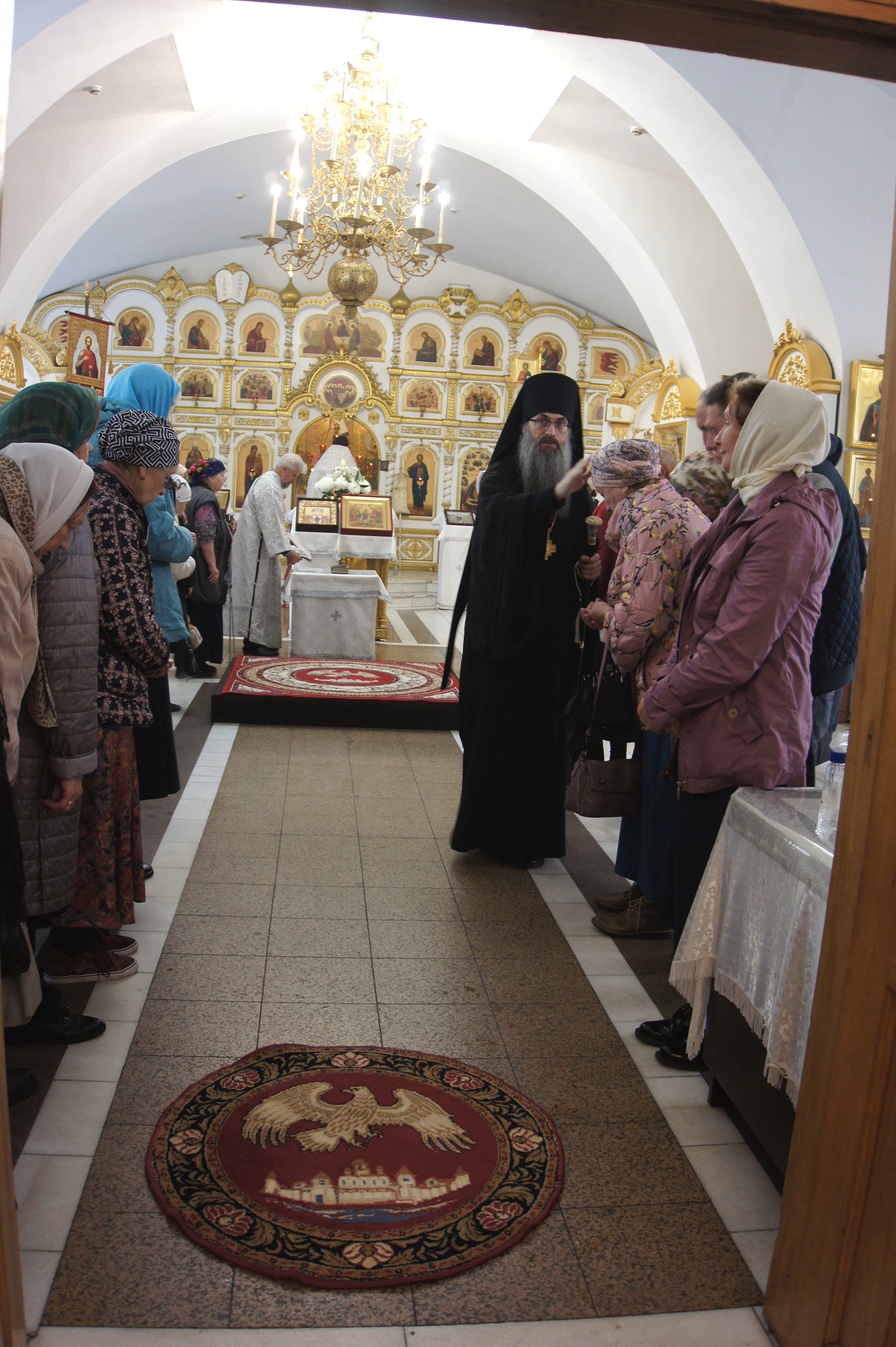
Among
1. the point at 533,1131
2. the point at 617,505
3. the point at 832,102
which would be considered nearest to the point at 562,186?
the point at 832,102

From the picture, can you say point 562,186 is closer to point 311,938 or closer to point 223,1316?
point 311,938

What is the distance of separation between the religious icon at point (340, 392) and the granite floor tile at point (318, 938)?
651 inches

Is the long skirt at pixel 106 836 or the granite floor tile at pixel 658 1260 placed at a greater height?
the long skirt at pixel 106 836

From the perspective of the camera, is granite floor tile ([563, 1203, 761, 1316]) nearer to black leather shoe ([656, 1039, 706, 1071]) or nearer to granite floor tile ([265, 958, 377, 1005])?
black leather shoe ([656, 1039, 706, 1071])

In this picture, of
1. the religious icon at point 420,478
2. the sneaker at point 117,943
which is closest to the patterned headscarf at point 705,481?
the sneaker at point 117,943

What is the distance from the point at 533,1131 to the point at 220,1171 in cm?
69

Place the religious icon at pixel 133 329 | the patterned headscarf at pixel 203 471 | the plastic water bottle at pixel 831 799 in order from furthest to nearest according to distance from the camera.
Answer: the religious icon at pixel 133 329 < the patterned headscarf at pixel 203 471 < the plastic water bottle at pixel 831 799

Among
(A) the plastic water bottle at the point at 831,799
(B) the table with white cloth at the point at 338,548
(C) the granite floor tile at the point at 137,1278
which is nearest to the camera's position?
(C) the granite floor tile at the point at 137,1278

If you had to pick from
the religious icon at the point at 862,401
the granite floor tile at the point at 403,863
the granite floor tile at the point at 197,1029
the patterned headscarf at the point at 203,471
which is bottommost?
the granite floor tile at the point at 403,863

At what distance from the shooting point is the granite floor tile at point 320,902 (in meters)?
3.59

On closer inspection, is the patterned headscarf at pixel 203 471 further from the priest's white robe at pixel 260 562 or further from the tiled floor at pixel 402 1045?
the tiled floor at pixel 402 1045

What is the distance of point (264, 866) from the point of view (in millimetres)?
4039

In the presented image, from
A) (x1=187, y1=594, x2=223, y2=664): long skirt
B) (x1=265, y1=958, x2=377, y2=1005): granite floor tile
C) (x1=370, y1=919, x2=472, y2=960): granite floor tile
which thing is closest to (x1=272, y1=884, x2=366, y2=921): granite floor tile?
(x1=370, y1=919, x2=472, y2=960): granite floor tile

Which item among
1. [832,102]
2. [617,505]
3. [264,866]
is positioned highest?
[832,102]
